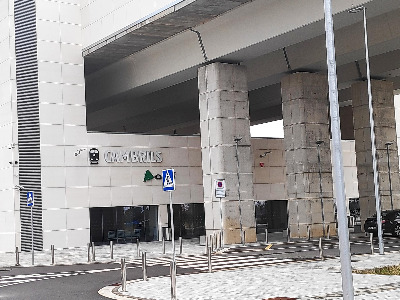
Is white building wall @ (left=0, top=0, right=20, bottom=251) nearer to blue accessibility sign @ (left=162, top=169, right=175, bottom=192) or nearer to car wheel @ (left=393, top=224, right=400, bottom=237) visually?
car wheel @ (left=393, top=224, right=400, bottom=237)

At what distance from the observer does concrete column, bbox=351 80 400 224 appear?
3916 centimetres

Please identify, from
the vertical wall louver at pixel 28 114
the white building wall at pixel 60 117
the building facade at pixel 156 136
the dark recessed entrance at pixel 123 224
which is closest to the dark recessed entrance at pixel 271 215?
the building facade at pixel 156 136

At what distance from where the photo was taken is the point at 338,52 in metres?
33.1

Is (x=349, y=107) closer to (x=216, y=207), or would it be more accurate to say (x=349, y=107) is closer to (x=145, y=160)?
(x=145, y=160)

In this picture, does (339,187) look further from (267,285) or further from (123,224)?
(123,224)

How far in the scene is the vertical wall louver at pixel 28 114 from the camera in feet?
121

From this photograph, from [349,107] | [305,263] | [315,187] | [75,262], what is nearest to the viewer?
[305,263]

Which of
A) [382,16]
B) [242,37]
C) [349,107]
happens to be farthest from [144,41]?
[349,107]

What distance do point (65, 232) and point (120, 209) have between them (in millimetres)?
3788

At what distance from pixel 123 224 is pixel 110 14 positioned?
12.7 metres

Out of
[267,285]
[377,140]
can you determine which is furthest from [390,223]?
[267,285]

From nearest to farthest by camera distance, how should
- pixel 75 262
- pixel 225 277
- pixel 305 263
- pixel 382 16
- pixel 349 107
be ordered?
1. pixel 225 277
2. pixel 305 263
3. pixel 75 262
4. pixel 382 16
5. pixel 349 107

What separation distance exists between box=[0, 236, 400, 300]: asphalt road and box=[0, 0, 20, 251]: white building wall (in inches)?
482

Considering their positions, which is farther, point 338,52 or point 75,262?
point 338,52
